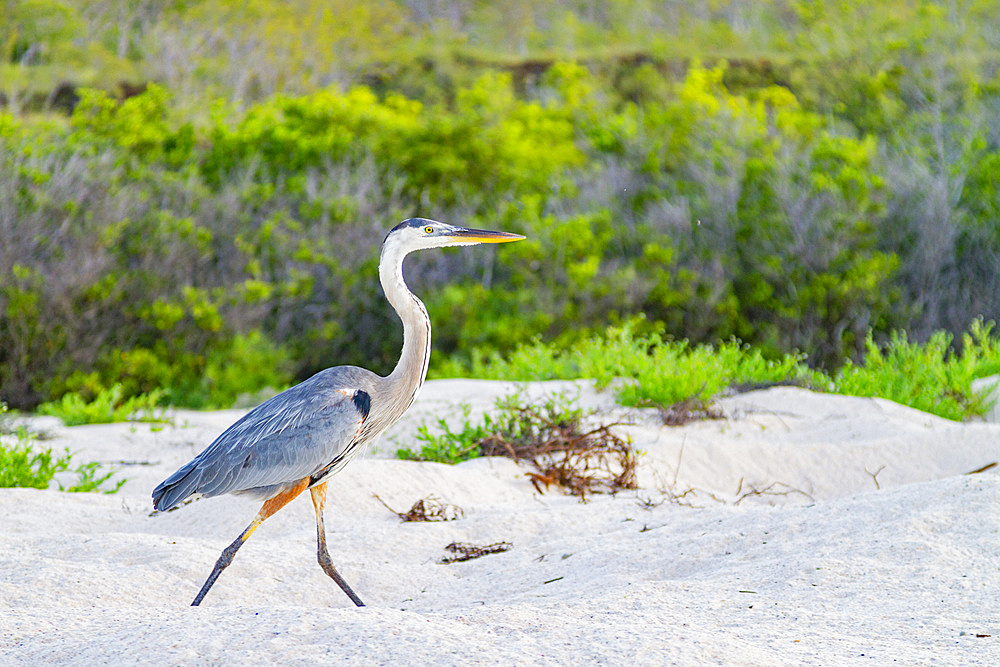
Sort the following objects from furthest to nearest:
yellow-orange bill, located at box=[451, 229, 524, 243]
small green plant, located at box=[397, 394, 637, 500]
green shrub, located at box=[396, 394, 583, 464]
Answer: green shrub, located at box=[396, 394, 583, 464] < small green plant, located at box=[397, 394, 637, 500] < yellow-orange bill, located at box=[451, 229, 524, 243]

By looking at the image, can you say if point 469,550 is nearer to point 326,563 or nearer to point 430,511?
point 430,511

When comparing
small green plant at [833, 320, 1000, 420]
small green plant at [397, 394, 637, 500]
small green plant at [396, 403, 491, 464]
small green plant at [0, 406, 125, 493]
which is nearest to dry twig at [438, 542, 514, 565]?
small green plant at [397, 394, 637, 500]

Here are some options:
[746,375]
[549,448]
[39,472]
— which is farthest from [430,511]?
[746,375]

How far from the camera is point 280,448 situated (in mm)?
3531

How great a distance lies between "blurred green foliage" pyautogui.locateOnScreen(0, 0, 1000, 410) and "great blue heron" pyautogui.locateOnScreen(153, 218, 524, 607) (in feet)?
22.7

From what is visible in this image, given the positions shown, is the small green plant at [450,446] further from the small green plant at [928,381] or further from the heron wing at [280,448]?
the small green plant at [928,381]

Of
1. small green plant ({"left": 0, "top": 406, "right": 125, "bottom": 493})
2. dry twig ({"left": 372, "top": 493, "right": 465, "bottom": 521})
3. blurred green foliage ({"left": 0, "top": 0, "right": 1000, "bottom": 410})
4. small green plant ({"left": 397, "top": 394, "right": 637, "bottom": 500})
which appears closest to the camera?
dry twig ({"left": 372, "top": 493, "right": 465, "bottom": 521})

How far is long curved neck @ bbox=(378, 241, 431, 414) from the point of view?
3762mm

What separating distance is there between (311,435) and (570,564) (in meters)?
1.27

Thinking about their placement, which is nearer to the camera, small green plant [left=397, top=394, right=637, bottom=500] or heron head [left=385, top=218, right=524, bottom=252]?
heron head [left=385, top=218, right=524, bottom=252]

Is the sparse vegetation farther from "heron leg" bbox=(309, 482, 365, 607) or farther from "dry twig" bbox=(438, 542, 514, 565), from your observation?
"heron leg" bbox=(309, 482, 365, 607)

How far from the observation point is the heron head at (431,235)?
12.7 ft

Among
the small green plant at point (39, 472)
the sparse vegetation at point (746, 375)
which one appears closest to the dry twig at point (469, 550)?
the small green plant at point (39, 472)

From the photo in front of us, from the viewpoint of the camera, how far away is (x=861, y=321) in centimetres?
1298
